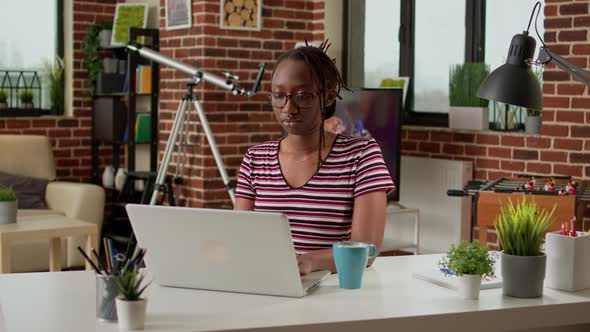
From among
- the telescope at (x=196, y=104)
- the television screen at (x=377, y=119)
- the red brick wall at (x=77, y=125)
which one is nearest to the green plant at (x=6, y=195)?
the telescope at (x=196, y=104)

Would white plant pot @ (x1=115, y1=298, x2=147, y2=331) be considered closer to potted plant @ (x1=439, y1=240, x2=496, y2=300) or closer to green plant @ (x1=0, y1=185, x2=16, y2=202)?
potted plant @ (x1=439, y1=240, x2=496, y2=300)

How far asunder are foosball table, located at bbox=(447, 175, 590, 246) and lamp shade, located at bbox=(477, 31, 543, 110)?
158cm

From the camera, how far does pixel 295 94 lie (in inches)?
95.4

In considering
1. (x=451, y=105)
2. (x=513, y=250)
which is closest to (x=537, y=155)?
(x=451, y=105)

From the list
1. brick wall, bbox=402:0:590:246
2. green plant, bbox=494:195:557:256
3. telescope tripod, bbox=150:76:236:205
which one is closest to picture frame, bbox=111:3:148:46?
telescope tripod, bbox=150:76:236:205

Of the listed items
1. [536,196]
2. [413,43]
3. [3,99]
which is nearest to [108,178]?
[3,99]

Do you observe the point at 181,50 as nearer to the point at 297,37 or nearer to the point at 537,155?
the point at 297,37

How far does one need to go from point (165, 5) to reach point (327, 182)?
11.6ft

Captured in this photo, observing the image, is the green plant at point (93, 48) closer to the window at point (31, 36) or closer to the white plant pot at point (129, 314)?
the window at point (31, 36)

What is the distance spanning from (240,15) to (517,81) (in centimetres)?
352

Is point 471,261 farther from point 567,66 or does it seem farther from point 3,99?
point 3,99

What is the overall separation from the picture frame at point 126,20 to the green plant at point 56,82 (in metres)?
0.56

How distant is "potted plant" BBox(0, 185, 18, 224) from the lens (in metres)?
4.57

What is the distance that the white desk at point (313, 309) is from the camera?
1835mm
